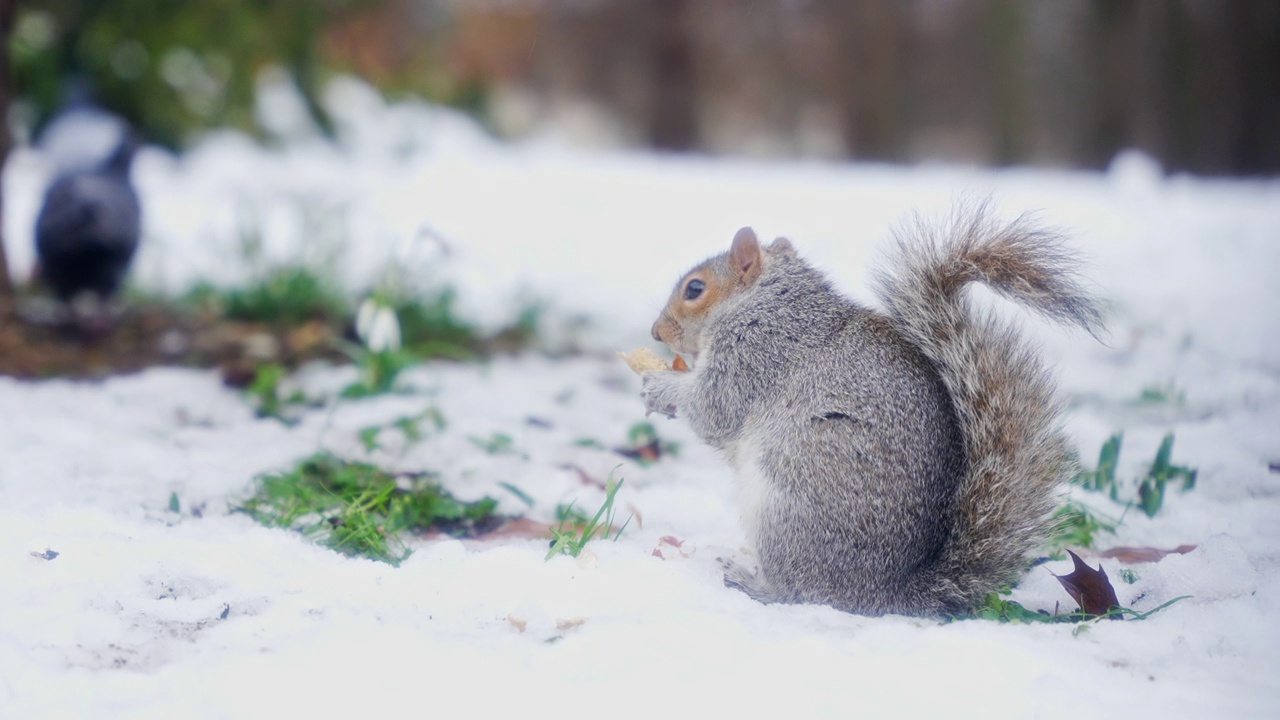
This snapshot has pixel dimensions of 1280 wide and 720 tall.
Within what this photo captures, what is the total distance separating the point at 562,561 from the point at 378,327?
1.34 metres

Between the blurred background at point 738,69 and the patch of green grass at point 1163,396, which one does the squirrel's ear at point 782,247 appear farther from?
the blurred background at point 738,69

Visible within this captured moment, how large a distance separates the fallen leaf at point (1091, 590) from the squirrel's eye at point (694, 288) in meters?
0.83

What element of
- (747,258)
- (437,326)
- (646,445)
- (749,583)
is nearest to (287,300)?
(437,326)

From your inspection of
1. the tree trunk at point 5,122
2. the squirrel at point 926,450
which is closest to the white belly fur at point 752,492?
the squirrel at point 926,450

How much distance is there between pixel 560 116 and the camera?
33.1 feet

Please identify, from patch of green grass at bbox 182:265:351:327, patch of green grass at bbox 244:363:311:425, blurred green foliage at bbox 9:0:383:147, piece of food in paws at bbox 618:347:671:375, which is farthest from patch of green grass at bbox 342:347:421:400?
blurred green foliage at bbox 9:0:383:147

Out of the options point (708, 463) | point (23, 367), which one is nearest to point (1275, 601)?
point (708, 463)

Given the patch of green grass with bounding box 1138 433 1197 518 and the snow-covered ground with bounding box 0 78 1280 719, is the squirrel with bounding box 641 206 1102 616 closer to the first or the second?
the snow-covered ground with bounding box 0 78 1280 719

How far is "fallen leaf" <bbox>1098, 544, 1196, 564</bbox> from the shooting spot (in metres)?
1.82

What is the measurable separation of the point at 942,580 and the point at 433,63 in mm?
7982

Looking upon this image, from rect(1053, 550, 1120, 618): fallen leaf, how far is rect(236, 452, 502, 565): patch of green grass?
1.10 metres

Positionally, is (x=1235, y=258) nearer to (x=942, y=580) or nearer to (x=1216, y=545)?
(x=1216, y=545)

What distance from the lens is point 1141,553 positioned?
6.06ft

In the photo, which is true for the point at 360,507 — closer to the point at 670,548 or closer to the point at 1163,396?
the point at 670,548
